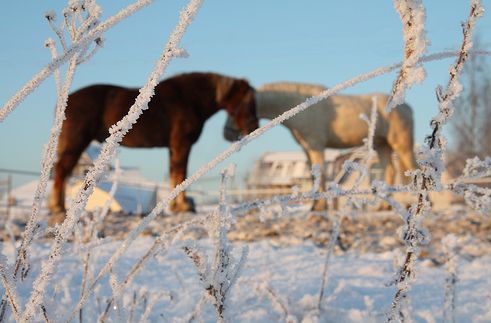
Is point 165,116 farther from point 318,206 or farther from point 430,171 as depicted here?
point 430,171

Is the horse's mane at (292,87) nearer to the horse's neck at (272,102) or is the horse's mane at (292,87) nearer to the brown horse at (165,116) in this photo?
the horse's neck at (272,102)

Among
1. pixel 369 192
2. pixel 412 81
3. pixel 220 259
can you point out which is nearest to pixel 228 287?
pixel 220 259

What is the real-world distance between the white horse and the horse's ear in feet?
1.88

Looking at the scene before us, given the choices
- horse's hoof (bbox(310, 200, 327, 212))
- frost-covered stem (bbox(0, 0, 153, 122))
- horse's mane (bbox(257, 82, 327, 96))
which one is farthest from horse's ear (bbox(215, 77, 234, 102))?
frost-covered stem (bbox(0, 0, 153, 122))

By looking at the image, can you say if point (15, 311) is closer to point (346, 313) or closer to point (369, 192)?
point (369, 192)

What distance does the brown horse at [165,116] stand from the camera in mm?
6270

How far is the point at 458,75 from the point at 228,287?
11.9 inches

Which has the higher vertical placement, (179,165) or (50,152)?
(179,165)

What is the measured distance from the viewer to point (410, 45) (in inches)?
17.3

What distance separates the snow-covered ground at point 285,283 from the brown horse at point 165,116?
256 cm

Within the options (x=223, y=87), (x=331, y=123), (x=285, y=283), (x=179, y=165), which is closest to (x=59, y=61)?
(x=285, y=283)

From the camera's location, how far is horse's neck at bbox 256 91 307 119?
22.8ft

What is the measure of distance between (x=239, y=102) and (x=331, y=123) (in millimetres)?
1428

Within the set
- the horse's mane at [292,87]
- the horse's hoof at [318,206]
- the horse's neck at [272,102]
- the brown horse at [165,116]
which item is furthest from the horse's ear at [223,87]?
the horse's hoof at [318,206]
